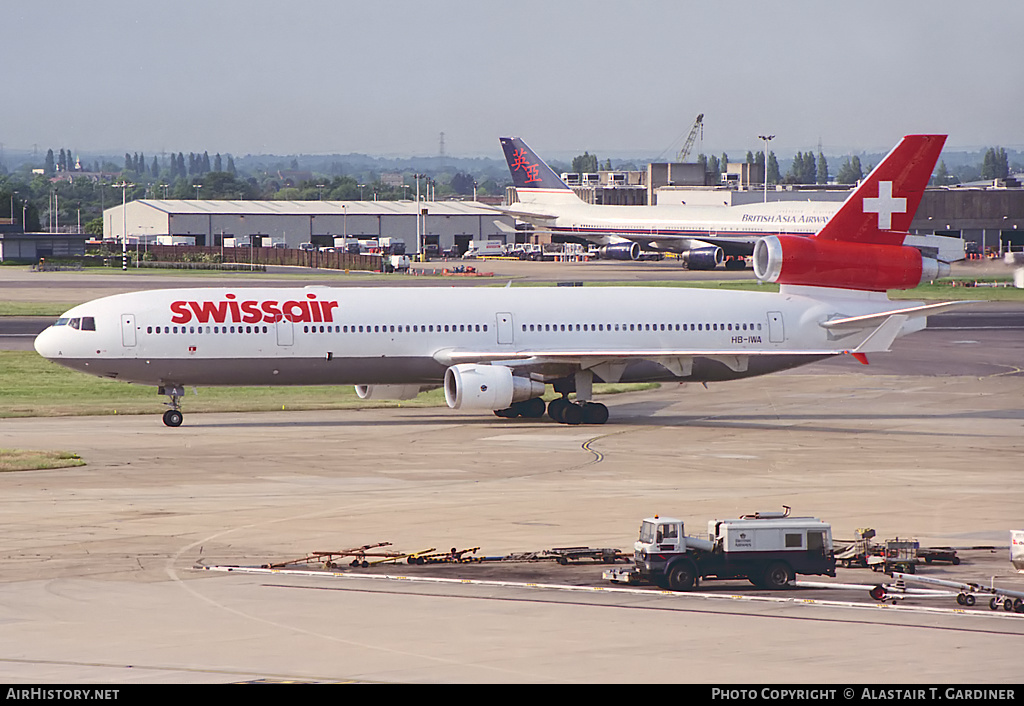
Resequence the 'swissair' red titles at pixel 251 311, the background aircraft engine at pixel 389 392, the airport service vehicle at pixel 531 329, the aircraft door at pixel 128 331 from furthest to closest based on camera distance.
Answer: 1. the background aircraft engine at pixel 389 392
2. the 'swissair' red titles at pixel 251 311
3. the airport service vehicle at pixel 531 329
4. the aircraft door at pixel 128 331

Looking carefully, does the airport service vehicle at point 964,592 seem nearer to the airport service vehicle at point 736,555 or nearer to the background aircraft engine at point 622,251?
the airport service vehicle at point 736,555

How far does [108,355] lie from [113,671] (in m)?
31.2

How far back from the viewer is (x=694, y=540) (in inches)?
1018

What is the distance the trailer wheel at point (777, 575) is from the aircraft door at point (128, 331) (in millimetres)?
30074

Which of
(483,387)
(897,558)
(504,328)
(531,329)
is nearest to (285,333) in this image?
(483,387)

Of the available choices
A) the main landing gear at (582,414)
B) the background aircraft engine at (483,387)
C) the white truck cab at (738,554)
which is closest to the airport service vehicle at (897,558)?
the white truck cab at (738,554)

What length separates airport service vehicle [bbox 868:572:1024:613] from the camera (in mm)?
23156

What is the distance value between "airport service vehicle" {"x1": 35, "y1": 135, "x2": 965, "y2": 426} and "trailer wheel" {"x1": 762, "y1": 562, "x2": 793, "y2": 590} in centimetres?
2398

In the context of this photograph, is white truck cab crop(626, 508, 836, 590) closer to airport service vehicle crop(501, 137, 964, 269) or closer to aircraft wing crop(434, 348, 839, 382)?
aircraft wing crop(434, 348, 839, 382)

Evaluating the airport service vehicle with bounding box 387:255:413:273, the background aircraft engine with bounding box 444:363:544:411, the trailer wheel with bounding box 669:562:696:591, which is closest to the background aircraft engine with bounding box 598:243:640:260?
the airport service vehicle with bounding box 387:255:413:273

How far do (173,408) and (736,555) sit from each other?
29889 mm

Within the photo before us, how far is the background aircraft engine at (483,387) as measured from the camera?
48.4 m
